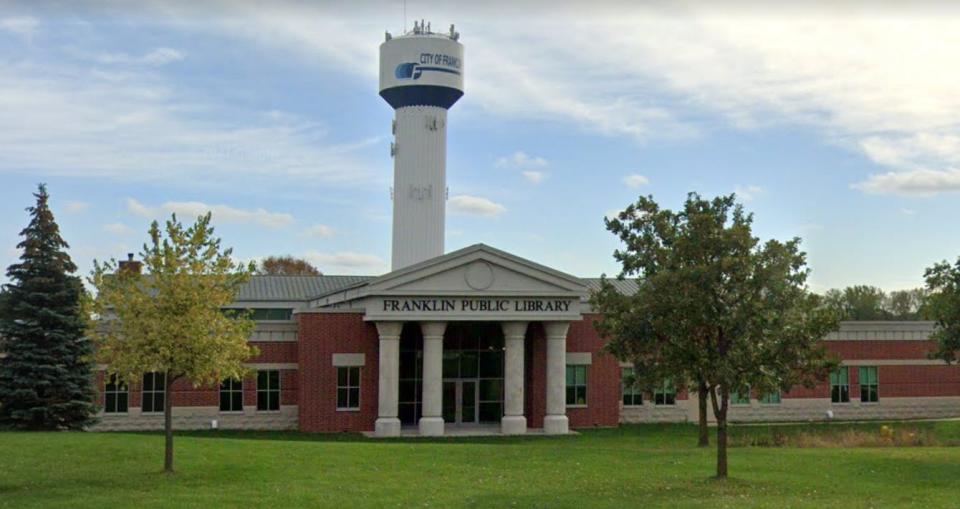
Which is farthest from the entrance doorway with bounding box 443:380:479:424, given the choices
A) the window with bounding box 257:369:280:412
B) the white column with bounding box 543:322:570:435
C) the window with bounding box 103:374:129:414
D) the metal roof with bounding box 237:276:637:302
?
the window with bounding box 103:374:129:414

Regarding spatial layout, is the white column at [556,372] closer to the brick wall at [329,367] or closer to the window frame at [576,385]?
the window frame at [576,385]

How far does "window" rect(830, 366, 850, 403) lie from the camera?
50.6 m

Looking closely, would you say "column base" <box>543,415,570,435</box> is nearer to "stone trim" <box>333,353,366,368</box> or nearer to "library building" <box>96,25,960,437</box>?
"library building" <box>96,25,960,437</box>

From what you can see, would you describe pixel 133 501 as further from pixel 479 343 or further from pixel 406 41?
pixel 406 41

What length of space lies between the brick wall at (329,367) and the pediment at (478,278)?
244cm

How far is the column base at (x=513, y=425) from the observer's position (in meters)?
42.3

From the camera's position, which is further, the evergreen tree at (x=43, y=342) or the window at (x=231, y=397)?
the window at (x=231, y=397)

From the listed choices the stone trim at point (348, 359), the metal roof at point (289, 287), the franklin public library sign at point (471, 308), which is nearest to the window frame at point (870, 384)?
the franklin public library sign at point (471, 308)

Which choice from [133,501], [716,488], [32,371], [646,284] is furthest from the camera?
[32,371]

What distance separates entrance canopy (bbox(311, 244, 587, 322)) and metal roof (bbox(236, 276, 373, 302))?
45.5ft

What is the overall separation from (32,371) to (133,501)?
760 inches

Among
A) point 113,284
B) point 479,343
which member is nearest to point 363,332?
point 479,343

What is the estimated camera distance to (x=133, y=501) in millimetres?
20828

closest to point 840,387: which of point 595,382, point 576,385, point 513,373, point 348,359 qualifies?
point 595,382
